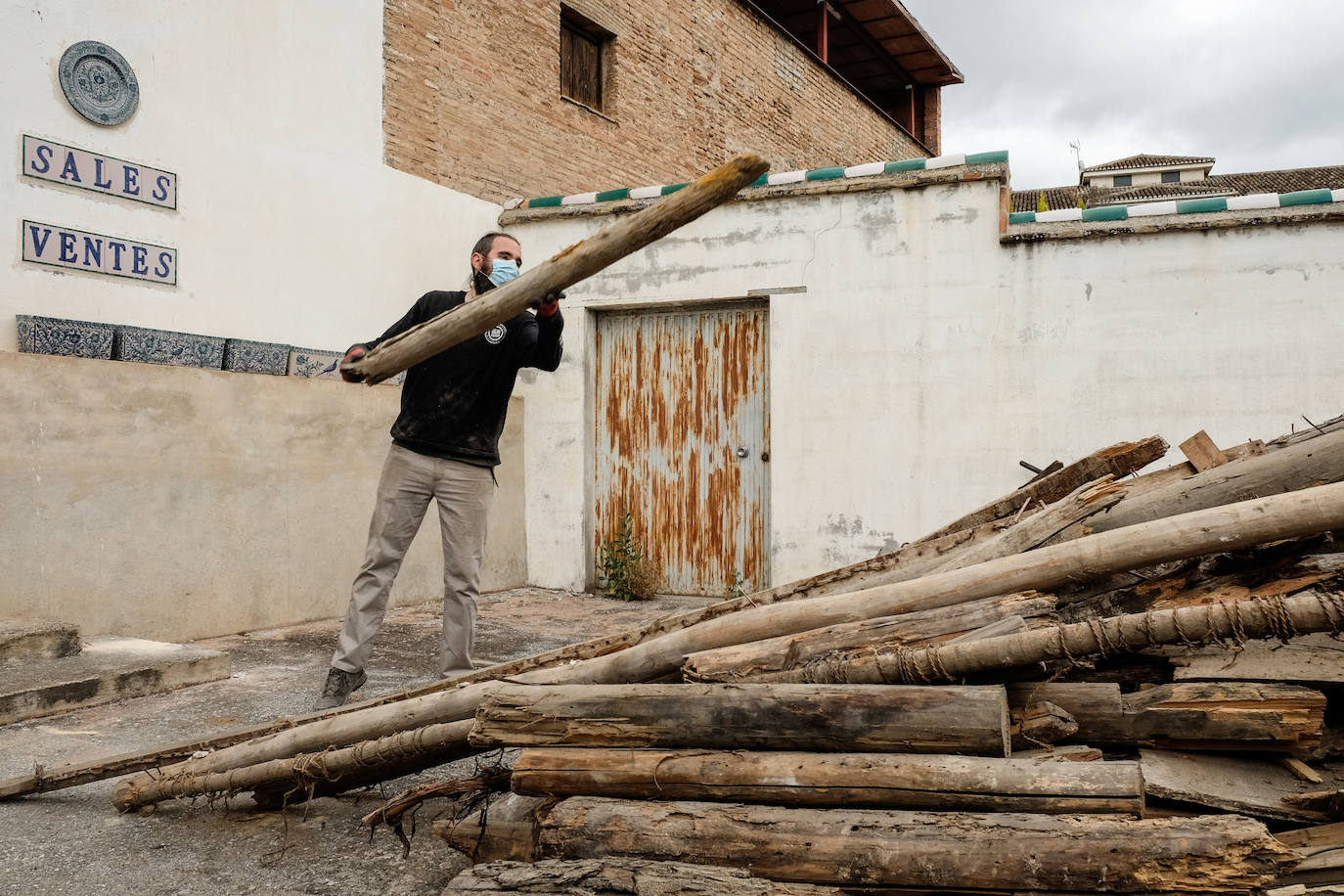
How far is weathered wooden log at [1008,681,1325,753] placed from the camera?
220 centimetres

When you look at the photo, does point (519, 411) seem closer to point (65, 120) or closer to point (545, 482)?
point (545, 482)

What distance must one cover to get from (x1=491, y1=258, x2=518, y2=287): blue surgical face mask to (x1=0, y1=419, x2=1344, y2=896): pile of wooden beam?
6.16 ft

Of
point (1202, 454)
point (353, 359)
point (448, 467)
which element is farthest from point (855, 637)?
point (448, 467)

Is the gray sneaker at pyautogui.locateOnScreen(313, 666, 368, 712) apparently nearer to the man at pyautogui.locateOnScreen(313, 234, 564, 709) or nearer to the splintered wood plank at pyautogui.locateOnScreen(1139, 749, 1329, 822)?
the man at pyautogui.locateOnScreen(313, 234, 564, 709)

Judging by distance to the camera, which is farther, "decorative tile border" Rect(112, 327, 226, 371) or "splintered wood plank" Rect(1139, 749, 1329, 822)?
"decorative tile border" Rect(112, 327, 226, 371)

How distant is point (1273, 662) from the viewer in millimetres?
2369

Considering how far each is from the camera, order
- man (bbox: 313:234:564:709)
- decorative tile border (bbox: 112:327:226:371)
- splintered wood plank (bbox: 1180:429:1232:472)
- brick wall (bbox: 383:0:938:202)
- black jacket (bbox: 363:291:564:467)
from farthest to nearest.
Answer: brick wall (bbox: 383:0:938:202), decorative tile border (bbox: 112:327:226:371), black jacket (bbox: 363:291:564:467), man (bbox: 313:234:564:709), splintered wood plank (bbox: 1180:429:1232:472)

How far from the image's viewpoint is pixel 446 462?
14.3 feet

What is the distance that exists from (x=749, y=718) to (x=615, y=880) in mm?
456

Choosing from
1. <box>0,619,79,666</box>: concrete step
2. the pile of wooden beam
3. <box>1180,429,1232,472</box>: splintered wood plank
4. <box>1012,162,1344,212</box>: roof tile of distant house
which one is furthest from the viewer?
<box>1012,162,1344,212</box>: roof tile of distant house

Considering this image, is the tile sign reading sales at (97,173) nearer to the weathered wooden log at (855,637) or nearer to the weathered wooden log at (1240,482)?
the weathered wooden log at (855,637)

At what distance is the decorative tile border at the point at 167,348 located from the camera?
18.7 feet

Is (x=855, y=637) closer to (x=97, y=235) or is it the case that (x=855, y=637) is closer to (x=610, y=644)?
(x=610, y=644)

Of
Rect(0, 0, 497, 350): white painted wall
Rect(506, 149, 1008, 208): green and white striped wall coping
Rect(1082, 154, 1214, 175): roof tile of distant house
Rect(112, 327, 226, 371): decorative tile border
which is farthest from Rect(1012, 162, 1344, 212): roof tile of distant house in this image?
Rect(112, 327, 226, 371): decorative tile border
